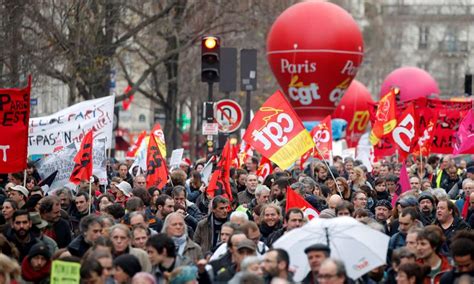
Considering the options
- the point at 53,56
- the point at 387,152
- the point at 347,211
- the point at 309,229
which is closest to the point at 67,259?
the point at 309,229

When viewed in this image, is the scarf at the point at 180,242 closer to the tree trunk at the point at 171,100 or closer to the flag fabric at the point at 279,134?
the flag fabric at the point at 279,134

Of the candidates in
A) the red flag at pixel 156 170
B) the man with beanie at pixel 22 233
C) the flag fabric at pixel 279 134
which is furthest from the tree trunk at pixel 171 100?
the man with beanie at pixel 22 233

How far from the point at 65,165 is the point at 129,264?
28.3ft

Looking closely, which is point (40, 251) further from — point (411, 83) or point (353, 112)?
point (411, 83)

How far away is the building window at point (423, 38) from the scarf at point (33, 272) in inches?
3578

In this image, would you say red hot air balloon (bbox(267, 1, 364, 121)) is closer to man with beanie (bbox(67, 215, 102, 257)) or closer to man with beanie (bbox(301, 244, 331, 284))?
man with beanie (bbox(67, 215, 102, 257))

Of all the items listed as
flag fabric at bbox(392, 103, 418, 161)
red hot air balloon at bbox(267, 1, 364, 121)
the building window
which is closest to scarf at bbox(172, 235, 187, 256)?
flag fabric at bbox(392, 103, 418, 161)

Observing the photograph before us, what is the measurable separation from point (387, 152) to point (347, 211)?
13.9m

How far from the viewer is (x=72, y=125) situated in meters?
23.4

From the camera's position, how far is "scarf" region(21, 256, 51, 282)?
13.4m

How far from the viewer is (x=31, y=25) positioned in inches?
1297

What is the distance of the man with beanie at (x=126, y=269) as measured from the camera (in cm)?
1262

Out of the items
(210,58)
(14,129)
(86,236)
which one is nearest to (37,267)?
(86,236)

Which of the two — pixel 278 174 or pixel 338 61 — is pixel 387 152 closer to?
pixel 278 174
